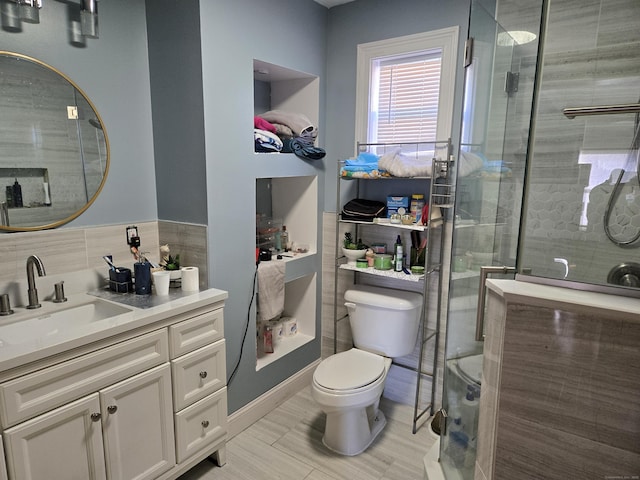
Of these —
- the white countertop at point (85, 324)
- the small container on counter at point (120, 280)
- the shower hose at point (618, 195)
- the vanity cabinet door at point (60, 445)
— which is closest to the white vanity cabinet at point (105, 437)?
the vanity cabinet door at point (60, 445)

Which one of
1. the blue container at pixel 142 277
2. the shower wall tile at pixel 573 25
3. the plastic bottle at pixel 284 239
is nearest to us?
the shower wall tile at pixel 573 25

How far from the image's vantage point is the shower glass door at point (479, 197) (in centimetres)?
143

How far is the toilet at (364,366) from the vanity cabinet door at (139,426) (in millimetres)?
750

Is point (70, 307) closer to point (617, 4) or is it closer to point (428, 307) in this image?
point (428, 307)

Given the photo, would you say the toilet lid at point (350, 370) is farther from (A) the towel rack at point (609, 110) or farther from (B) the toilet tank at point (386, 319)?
(A) the towel rack at point (609, 110)

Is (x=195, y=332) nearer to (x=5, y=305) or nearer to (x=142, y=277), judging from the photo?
(x=142, y=277)

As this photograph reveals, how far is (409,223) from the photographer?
234cm

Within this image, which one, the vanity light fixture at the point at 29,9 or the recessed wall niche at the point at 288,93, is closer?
the vanity light fixture at the point at 29,9

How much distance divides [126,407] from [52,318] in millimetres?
509

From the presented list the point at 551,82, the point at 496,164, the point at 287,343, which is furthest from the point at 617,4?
the point at 287,343

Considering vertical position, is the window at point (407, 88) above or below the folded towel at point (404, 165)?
above

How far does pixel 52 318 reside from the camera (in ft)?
5.52

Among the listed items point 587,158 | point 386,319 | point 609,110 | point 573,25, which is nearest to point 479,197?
point 587,158

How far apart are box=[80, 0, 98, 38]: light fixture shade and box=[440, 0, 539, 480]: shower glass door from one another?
66.4 inches
